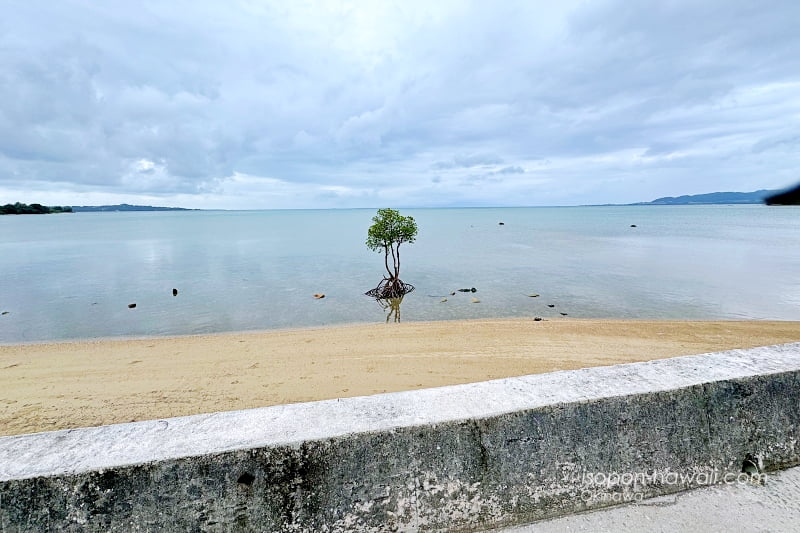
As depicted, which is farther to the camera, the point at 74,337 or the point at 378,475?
the point at 74,337

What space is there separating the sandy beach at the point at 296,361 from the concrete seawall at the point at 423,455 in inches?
204

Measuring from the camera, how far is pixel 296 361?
908 centimetres

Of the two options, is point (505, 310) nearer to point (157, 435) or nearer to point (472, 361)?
point (472, 361)

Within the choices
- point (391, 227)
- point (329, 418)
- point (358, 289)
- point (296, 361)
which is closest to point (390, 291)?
point (358, 289)

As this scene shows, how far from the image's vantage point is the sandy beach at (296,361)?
22.9 ft

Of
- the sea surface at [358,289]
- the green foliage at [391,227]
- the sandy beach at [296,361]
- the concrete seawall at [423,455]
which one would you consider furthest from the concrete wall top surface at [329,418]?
the green foliage at [391,227]

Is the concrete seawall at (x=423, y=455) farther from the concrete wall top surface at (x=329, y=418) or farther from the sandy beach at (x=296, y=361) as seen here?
the sandy beach at (x=296, y=361)

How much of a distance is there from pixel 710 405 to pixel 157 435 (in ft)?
9.64

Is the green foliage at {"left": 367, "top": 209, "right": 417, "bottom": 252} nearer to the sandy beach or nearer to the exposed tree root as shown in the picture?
the exposed tree root

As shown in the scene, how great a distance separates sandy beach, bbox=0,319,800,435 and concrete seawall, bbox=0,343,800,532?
5.19 metres

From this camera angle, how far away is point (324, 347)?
1020 cm

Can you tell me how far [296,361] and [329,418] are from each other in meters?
7.45

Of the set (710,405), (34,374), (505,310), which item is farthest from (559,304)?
(34,374)

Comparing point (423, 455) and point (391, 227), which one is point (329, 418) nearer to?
point (423, 455)
